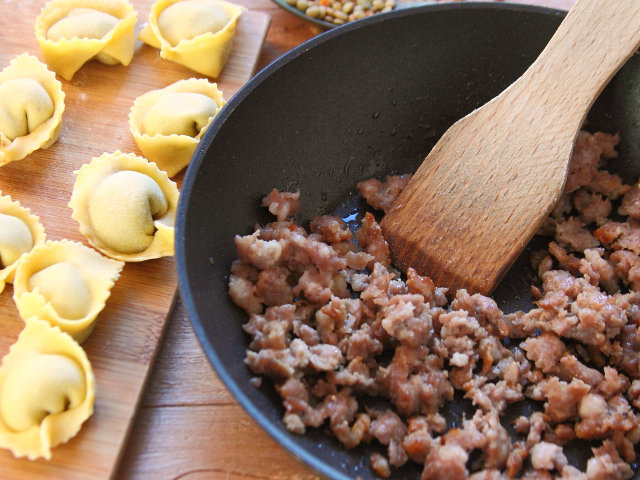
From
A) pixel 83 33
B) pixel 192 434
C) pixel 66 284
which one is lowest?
pixel 192 434

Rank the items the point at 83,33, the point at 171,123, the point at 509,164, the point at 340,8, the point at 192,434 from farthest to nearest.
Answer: the point at 340,8
the point at 83,33
the point at 171,123
the point at 509,164
the point at 192,434

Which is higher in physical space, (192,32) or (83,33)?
(192,32)

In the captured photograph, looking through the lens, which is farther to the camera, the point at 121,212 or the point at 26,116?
the point at 26,116

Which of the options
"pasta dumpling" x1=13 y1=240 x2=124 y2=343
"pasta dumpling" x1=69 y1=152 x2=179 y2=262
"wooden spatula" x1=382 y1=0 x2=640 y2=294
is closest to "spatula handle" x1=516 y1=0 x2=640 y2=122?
"wooden spatula" x1=382 y1=0 x2=640 y2=294

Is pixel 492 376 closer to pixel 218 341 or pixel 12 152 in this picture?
pixel 218 341

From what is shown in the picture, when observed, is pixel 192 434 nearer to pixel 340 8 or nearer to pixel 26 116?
pixel 26 116

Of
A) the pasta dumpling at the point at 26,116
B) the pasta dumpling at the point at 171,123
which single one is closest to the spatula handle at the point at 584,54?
the pasta dumpling at the point at 171,123

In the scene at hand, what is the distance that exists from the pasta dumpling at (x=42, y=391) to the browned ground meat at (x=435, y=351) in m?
0.40

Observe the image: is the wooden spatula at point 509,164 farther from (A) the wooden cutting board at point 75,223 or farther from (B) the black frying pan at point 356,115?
(A) the wooden cutting board at point 75,223

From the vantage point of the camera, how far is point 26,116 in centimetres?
189

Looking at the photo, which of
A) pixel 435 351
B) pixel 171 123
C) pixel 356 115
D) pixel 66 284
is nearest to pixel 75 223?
pixel 66 284

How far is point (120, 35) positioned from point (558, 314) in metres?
1.59

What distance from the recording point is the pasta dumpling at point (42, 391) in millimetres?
1399

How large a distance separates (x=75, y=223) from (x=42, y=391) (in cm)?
57
